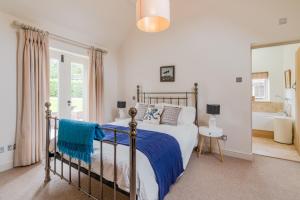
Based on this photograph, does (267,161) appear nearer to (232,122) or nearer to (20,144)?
(232,122)

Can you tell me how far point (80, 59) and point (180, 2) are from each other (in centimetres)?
264

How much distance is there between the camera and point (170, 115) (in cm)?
303

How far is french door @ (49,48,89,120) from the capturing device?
10.9 feet

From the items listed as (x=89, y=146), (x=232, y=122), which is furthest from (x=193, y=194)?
(x=232, y=122)

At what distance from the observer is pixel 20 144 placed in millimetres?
2646

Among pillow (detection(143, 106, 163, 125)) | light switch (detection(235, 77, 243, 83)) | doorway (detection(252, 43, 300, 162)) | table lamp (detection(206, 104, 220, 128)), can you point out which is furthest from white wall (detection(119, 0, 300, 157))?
doorway (detection(252, 43, 300, 162))

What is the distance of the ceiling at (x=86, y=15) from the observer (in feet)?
8.76

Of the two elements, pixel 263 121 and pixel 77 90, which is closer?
pixel 77 90

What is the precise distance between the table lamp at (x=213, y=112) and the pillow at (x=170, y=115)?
571mm

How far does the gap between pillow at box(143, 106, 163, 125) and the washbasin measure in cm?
301

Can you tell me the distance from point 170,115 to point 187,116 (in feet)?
1.25

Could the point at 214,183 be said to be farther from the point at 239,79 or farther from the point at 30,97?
the point at 30,97

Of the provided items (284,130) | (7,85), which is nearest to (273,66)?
(284,130)

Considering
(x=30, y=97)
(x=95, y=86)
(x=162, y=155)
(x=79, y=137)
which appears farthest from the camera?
(x=95, y=86)
